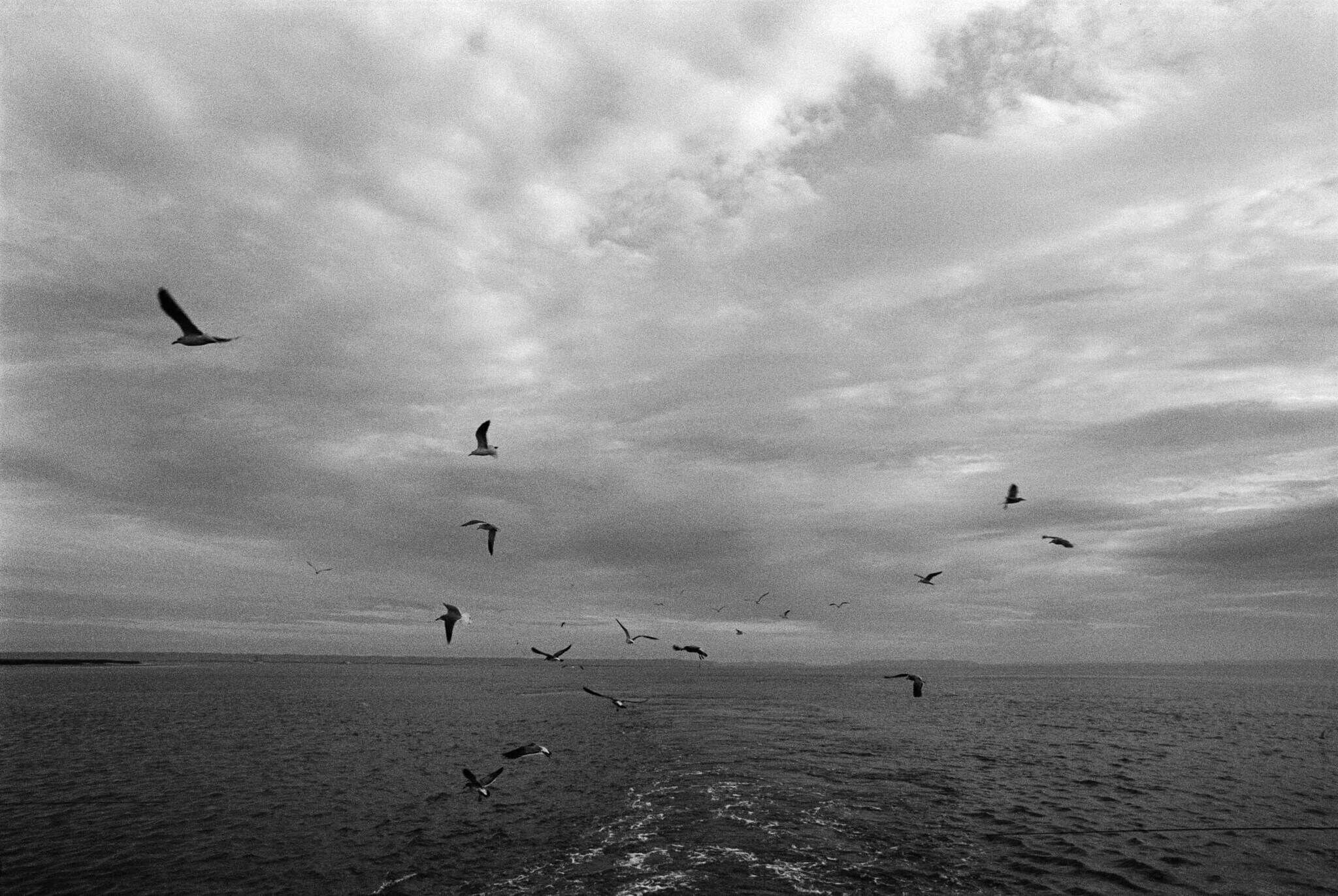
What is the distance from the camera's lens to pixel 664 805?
34188 millimetres

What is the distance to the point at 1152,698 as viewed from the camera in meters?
115

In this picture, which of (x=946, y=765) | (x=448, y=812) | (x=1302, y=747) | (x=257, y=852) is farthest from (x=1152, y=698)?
(x=257, y=852)

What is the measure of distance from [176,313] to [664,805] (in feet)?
89.5

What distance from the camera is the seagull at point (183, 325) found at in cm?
1866

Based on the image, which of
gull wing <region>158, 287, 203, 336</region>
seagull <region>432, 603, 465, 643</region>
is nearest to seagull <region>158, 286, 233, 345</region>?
gull wing <region>158, 287, 203, 336</region>

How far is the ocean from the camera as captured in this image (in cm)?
2466

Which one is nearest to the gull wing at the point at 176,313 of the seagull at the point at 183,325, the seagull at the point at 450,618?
the seagull at the point at 183,325

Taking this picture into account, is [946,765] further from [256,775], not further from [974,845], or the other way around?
[256,775]

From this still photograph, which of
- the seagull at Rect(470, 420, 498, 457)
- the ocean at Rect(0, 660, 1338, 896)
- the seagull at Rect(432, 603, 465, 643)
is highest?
the seagull at Rect(470, 420, 498, 457)

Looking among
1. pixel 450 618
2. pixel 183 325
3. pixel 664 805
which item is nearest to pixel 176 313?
pixel 183 325

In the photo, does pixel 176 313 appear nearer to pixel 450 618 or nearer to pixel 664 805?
pixel 450 618

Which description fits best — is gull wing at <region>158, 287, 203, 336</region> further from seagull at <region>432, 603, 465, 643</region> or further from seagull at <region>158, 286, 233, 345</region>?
seagull at <region>432, 603, 465, 643</region>

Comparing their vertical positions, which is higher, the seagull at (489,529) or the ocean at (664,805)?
the seagull at (489,529)

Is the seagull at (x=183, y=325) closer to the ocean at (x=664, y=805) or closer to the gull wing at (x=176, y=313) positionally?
the gull wing at (x=176, y=313)
